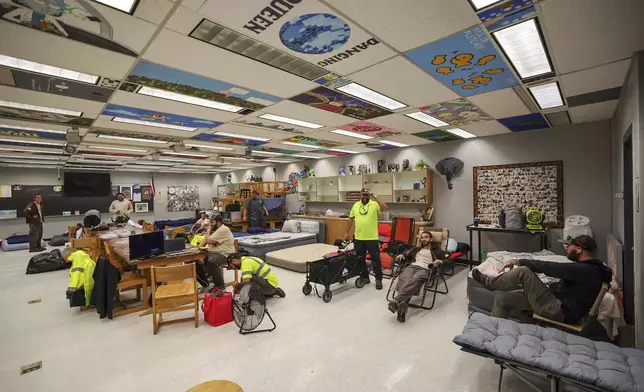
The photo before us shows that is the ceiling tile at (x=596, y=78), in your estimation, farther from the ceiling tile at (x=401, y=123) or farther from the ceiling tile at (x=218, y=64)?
the ceiling tile at (x=218, y=64)

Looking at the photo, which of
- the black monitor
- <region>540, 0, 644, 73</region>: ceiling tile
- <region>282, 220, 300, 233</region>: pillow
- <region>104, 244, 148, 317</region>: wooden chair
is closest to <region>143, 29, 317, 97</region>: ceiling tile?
<region>540, 0, 644, 73</region>: ceiling tile

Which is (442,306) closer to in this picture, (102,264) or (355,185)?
(102,264)

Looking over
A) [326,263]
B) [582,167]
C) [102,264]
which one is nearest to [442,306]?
[326,263]

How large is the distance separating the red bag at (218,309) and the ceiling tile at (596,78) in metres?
4.81

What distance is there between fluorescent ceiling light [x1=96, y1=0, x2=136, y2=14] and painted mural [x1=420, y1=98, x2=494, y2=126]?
12.2 ft

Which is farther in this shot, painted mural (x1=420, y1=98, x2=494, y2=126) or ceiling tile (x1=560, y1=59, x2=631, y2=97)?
painted mural (x1=420, y1=98, x2=494, y2=126)

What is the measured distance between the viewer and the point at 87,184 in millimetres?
12844

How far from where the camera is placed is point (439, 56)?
2711 millimetres

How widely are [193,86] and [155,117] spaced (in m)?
1.76

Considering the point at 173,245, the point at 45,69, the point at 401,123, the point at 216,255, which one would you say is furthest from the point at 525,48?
the point at 173,245

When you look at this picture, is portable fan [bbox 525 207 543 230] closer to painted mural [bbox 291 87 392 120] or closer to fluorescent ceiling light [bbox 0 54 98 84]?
painted mural [bbox 291 87 392 120]

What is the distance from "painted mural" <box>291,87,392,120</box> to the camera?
3.70 metres

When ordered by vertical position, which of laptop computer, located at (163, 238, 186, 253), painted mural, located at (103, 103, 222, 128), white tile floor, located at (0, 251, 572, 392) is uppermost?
painted mural, located at (103, 103, 222, 128)

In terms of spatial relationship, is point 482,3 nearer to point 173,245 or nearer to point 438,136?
point 438,136
